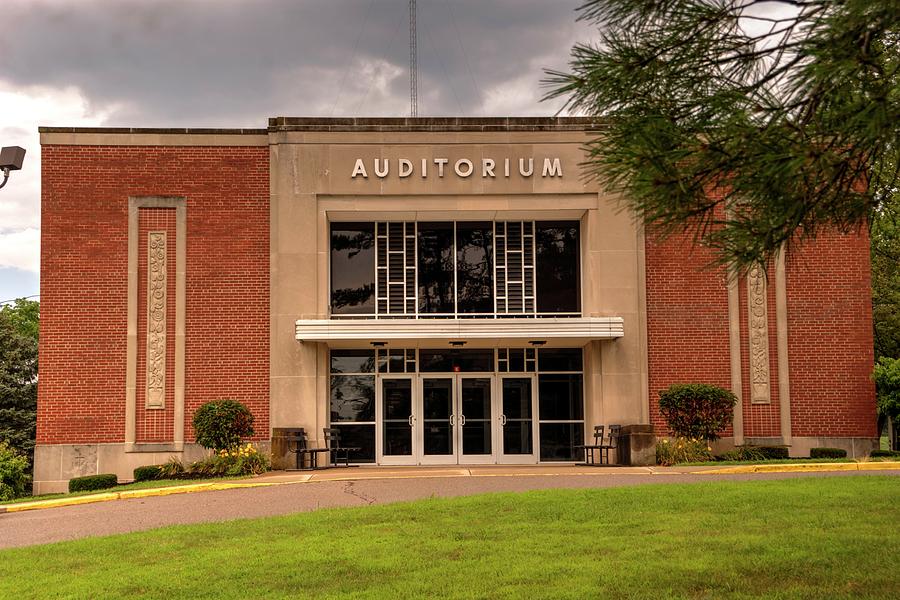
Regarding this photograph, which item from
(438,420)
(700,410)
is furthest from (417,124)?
(700,410)

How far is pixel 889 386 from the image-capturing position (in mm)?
22672

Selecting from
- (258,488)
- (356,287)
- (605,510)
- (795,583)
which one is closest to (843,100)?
(795,583)

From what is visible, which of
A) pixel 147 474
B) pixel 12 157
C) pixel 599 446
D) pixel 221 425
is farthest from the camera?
pixel 599 446

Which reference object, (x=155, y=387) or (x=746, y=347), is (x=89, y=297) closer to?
(x=155, y=387)

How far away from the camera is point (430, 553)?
9516mm

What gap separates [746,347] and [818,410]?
215 centimetres

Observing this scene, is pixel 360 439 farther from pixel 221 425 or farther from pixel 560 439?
pixel 560 439

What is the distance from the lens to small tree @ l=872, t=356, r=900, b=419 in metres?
22.4

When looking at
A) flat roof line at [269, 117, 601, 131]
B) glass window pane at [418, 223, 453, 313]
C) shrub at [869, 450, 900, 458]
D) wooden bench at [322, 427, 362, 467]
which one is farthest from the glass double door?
shrub at [869, 450, 900, 458]

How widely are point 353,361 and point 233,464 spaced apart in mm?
4320

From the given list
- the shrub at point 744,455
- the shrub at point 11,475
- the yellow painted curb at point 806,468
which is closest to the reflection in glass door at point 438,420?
the shrub at point 744,455

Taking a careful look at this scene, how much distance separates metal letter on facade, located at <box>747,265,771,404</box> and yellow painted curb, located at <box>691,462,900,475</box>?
4.85 metres

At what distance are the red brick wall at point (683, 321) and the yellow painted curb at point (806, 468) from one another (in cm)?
460

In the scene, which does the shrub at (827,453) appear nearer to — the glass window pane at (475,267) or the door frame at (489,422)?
the door frame at (489,422)
